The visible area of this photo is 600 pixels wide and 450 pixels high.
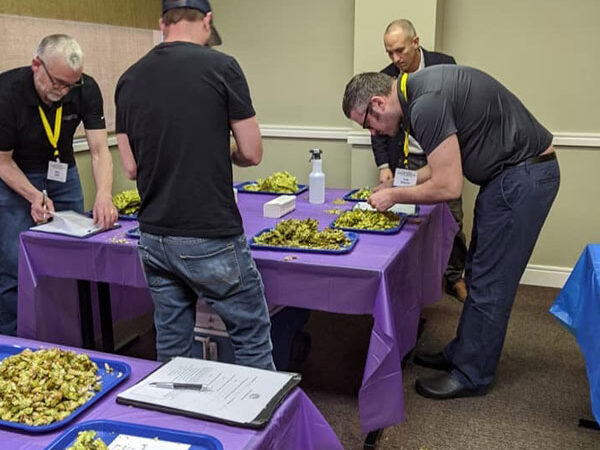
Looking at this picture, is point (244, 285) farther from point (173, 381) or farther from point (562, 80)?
point (562, 80)

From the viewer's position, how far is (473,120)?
1905mm

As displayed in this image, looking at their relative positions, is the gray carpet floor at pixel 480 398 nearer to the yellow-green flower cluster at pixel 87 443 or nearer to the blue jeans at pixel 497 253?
the blue jeans at pixel 497 253

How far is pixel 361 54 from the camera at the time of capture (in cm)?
335

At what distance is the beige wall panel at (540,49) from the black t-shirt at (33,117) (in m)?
2.10

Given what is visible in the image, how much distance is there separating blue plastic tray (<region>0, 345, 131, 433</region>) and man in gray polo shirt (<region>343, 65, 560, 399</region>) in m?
1.11

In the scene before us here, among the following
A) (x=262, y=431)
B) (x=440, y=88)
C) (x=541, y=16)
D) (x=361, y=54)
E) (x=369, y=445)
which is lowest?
(x=369, y=445)

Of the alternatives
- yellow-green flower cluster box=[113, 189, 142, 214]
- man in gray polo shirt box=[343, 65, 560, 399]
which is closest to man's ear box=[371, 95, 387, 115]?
man in gray polo shirt box=[343, 65, 560, 399]

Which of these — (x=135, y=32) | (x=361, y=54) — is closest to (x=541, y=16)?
(x=361, y=54)

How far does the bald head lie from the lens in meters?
2.81

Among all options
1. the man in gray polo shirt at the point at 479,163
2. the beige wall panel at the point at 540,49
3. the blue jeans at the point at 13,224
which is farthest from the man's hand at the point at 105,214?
the beige wall panel at the point at 540,49

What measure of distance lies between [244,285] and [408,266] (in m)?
0.65

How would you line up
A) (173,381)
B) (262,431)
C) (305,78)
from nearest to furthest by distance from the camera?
(262,431) < (173,381) < (305,78)

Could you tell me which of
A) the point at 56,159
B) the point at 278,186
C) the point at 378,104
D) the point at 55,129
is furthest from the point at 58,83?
the point at 378,104

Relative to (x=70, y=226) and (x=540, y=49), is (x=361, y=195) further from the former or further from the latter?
(x=540, y=49)
